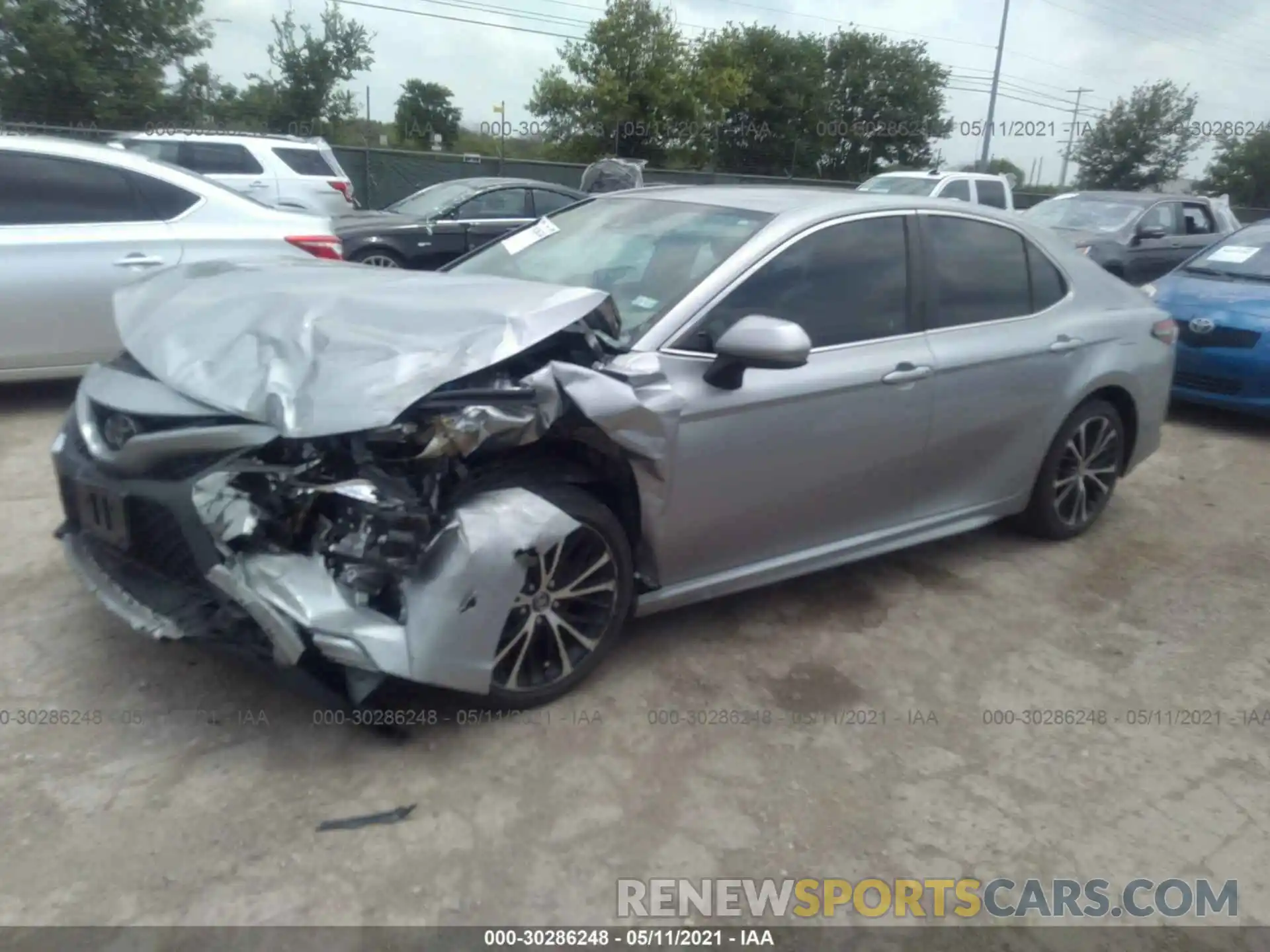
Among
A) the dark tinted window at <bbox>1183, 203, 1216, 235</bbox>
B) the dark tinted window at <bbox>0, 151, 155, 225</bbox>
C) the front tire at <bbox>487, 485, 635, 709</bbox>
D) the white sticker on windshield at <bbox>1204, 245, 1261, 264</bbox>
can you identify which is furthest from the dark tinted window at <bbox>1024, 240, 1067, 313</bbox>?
the dark tinted window at <bbox>1183, 203, 1216, 235</bbox>

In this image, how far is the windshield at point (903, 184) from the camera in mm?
13523

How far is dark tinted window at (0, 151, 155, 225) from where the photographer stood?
18.1 feet

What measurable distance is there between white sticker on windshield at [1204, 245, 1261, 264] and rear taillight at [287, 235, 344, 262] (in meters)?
6.82

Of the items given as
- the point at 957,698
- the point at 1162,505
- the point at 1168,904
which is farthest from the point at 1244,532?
the point at 1168,904

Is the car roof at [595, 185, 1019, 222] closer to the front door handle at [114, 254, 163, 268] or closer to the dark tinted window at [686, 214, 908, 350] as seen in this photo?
the dark tinted window at [686, 214, 908, 350]

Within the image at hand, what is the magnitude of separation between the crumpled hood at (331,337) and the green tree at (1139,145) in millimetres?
38839

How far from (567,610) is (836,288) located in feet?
5.20

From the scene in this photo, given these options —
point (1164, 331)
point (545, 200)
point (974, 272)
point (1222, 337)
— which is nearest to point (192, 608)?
point (974, 272)

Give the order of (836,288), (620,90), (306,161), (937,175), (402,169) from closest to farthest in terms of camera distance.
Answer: (836,288)
(937,175)
(306,161)
(402,169)
(620,90)

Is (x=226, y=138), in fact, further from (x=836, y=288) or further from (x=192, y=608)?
(x=192, y=608)

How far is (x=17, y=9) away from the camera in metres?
21.3

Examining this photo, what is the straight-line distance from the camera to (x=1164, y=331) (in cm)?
499

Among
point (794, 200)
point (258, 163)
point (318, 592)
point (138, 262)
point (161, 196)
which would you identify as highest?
point (794, 200)

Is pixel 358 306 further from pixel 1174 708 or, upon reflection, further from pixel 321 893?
pixel 1174 708
